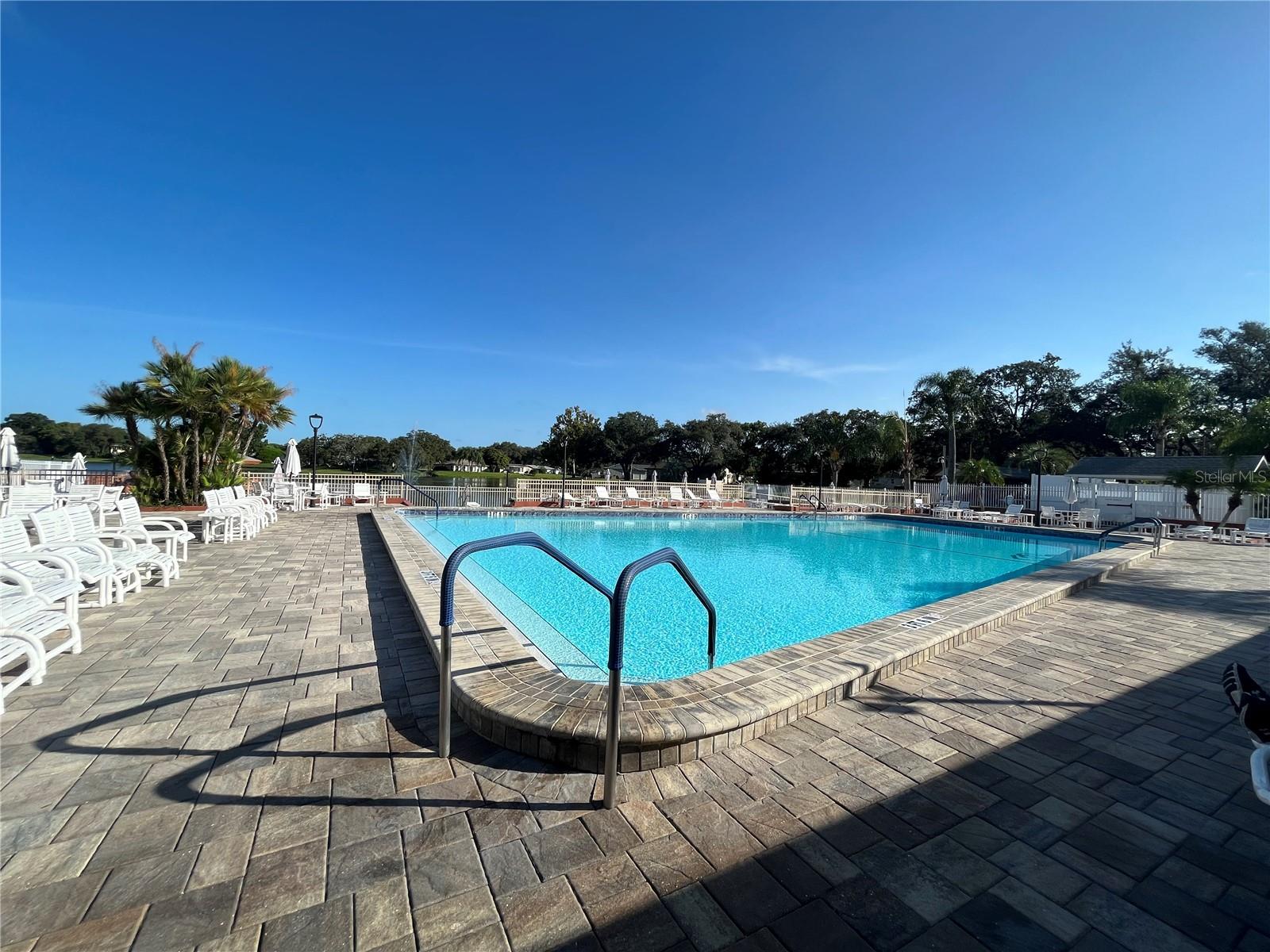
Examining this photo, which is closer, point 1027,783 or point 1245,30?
point 1027,783

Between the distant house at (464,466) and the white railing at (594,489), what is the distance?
4101cm

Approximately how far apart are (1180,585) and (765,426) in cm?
3598

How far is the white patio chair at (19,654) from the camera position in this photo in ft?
8.15

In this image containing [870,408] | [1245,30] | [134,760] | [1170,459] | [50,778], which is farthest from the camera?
[870,408]

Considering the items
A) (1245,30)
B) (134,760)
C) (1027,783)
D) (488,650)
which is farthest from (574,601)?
(1245,30)

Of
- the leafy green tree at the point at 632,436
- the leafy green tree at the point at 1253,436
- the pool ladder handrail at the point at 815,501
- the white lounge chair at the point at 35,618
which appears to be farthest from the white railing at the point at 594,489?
the leafy green tree at the point at 632,436

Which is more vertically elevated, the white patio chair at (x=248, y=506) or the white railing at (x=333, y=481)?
the white railing at (x=333, y=481)

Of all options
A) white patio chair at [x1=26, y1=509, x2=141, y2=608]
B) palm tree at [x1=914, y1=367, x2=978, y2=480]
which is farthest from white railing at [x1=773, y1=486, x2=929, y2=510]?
white patio chair at [x1=26, y1=509, x2=141, y2=608]

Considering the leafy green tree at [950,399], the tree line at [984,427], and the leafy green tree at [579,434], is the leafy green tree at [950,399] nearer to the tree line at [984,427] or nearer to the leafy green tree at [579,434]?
the tree line at [984,427]

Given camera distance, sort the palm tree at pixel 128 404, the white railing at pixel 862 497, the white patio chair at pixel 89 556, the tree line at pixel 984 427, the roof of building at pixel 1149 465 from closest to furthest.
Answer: the white patio chair at pixel 89 556, the palm tree at pixel 128 404, the white railing at pixel 862 497, the roof of building at pixel 1149 465, the tree line at pixel 984 427

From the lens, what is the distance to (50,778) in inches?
81.0

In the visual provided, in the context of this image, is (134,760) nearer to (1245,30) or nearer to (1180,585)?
(1180,585)

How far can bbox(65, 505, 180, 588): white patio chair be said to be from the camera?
4512mm

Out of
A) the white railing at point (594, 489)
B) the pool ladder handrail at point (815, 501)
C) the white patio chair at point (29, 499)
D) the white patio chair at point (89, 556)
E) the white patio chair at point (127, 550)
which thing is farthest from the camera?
the pool ladder handrail at point (815, 501)
